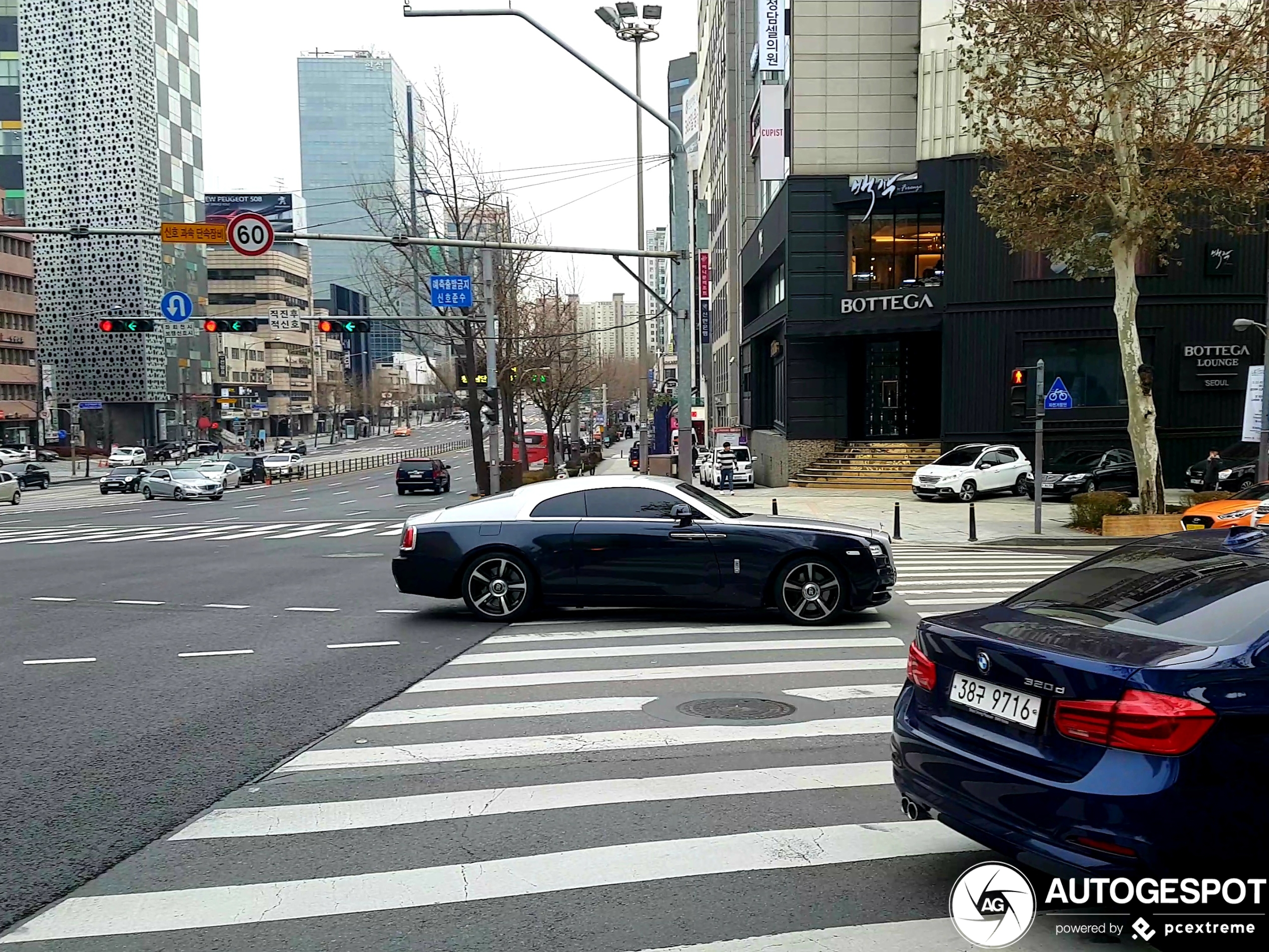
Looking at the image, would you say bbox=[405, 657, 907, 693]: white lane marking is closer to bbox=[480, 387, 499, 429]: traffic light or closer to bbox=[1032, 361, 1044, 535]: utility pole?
bbox=[1032, 361, 1044, 535]: utility pole

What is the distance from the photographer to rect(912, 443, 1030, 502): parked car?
32.9m

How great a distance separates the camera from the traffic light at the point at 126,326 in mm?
31406

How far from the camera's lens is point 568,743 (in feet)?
23.0

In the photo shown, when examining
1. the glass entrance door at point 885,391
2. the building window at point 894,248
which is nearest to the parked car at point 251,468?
the glass entrance door at point 885,391

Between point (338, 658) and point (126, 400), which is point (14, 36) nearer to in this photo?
point (126, 400)

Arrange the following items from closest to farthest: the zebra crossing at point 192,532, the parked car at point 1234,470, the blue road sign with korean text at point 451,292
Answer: the zebra crossing at point 192,532 < the parked car at point 1234,470 < the blue road sign with korean text at point 451,292

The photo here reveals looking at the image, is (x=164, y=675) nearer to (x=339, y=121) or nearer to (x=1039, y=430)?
(x=1039, y=430)

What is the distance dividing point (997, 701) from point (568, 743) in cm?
332

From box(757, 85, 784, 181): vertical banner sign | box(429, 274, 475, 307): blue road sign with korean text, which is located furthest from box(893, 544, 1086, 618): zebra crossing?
box(757, 85, 784, 181): vertical banner sign

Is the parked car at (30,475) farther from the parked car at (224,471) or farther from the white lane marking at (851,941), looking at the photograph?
the white lane marking at (851,941)

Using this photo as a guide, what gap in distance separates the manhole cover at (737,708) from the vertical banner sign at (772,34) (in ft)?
121

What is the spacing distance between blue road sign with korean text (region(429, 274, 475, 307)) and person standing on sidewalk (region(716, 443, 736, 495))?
1292cm

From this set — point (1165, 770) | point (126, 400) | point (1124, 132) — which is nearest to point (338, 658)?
point (1165, 770)

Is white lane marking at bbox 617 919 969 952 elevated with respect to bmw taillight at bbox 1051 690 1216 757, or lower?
lower
